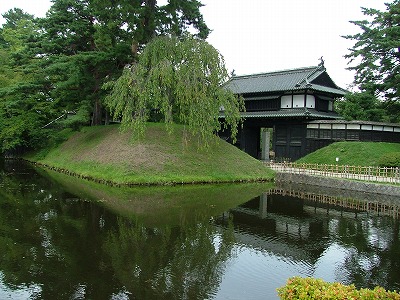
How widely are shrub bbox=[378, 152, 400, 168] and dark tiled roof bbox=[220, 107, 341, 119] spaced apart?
26.4 feet

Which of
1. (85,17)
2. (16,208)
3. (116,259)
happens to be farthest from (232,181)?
(85,17)

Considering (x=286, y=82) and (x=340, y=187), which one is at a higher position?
(x=286, y=82)

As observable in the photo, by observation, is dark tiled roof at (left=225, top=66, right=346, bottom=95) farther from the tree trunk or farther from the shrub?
the tree trunk

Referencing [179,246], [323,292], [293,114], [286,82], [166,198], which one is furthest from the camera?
[286,82]

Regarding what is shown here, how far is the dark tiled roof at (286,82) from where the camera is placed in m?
33.1

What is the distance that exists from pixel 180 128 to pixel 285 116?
32.5ft

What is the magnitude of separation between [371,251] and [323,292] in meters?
6.65

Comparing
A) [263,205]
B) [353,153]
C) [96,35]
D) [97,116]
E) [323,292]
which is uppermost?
[96,35]

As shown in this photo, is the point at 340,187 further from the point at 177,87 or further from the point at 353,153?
the point at 177,87

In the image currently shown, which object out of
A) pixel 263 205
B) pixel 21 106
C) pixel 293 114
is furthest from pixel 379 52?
pixel 21 106

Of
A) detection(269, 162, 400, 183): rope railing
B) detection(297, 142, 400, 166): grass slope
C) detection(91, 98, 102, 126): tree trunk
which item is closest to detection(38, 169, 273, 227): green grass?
detection(269, 162, 400, 183): rope railing

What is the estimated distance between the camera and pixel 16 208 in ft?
49.1

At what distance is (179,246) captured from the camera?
1048 centimetres

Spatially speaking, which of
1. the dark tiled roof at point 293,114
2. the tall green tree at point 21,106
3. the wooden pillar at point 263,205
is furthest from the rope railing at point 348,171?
the tall green tree at point 21,106
